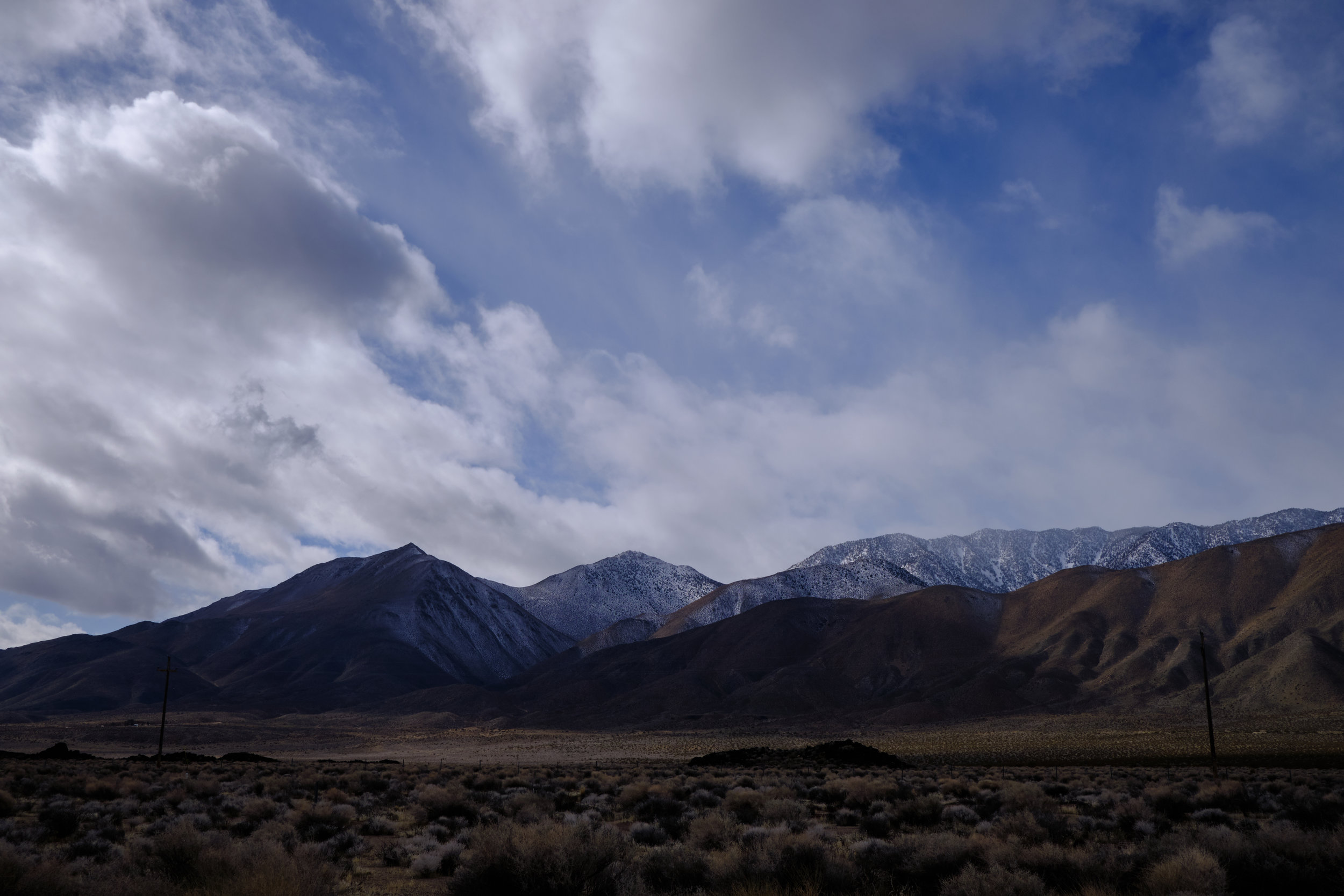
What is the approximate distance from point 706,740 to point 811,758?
156ft

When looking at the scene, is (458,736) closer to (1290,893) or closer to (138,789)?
(138,789)

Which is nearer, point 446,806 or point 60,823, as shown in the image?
point 60,823

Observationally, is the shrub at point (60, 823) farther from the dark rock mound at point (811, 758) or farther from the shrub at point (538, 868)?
the dark rock mound at point (811, 758)

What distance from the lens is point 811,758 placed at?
45156 millimetres

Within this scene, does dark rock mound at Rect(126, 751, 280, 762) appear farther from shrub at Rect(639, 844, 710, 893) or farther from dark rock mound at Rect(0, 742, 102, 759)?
shrub at Rect(639, 844, 710, 893)

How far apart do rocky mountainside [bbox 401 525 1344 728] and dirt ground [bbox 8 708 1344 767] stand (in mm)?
15325

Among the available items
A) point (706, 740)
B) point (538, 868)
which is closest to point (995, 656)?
point (706, 740)

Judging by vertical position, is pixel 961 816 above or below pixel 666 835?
below

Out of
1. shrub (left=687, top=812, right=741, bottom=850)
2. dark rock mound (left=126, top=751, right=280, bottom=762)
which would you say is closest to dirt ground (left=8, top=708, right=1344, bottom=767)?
dark rock mound (left=126, top=751, right=280, bottom=762)

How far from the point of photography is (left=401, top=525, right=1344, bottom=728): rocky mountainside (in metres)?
109

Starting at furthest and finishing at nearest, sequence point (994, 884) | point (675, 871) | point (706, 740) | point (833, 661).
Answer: point (833, 661) < point (706, 740) < point (675, 871) < point (994, 884)

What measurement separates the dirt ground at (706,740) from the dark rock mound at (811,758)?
6.65m

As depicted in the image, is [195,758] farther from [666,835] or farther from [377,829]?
[666,835]

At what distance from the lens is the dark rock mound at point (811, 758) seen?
4375 centimetres
